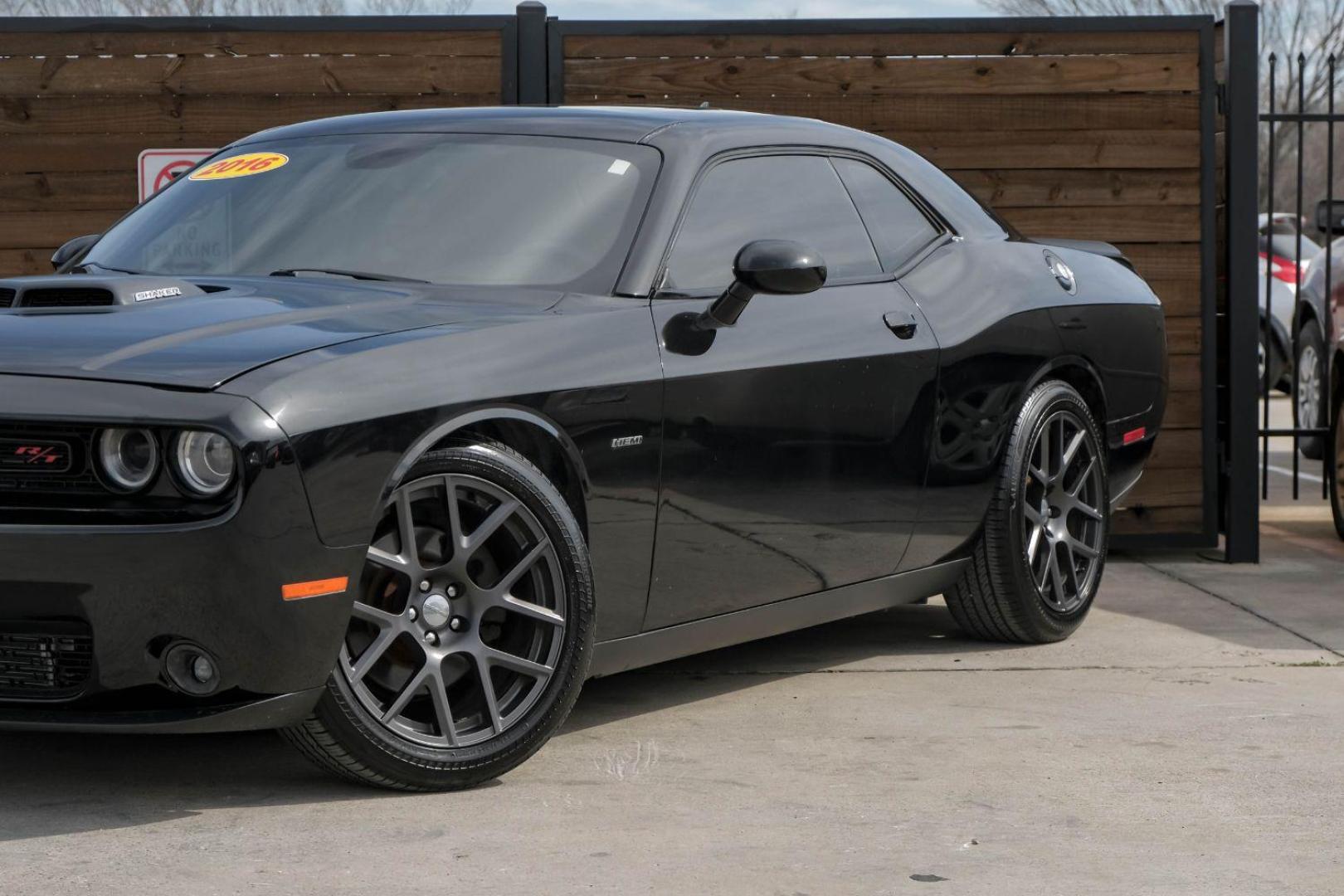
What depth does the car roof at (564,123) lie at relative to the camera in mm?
5309

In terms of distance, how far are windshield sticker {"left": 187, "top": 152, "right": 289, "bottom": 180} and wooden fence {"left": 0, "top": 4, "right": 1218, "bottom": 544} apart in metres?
2.57

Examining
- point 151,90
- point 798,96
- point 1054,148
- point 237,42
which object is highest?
point 237,42

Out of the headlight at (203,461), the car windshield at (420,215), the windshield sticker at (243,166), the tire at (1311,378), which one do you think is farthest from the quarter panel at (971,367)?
the tire at (1311,378)

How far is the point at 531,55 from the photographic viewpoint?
26.9 feet

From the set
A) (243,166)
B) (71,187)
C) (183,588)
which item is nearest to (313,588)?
(183,588)

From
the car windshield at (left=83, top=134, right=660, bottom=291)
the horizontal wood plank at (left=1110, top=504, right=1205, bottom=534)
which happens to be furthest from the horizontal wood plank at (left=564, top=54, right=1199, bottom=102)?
the car windshield at (left=83, top=134, right=660, bottom=291)

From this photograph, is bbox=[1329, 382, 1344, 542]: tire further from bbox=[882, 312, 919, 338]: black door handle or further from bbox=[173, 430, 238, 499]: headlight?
bbox=[173, 430, 238, 499]: headlight

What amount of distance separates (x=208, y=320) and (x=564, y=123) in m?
1.43

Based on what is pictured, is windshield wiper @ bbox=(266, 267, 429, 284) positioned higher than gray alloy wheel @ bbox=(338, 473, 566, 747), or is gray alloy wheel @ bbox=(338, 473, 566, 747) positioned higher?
windshield wiper @ bbox=(266, 267, 429, 284)

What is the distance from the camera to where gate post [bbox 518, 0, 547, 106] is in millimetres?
8180

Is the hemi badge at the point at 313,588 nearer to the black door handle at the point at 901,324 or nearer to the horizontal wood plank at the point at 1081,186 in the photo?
Result: the black door handle at the point at 901,324

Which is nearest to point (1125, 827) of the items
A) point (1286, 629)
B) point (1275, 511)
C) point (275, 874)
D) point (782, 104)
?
point (275, 874)

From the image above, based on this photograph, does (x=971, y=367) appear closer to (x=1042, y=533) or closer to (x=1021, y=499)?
(x=1021, y=499)

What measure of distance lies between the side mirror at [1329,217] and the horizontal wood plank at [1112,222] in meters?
1.27
